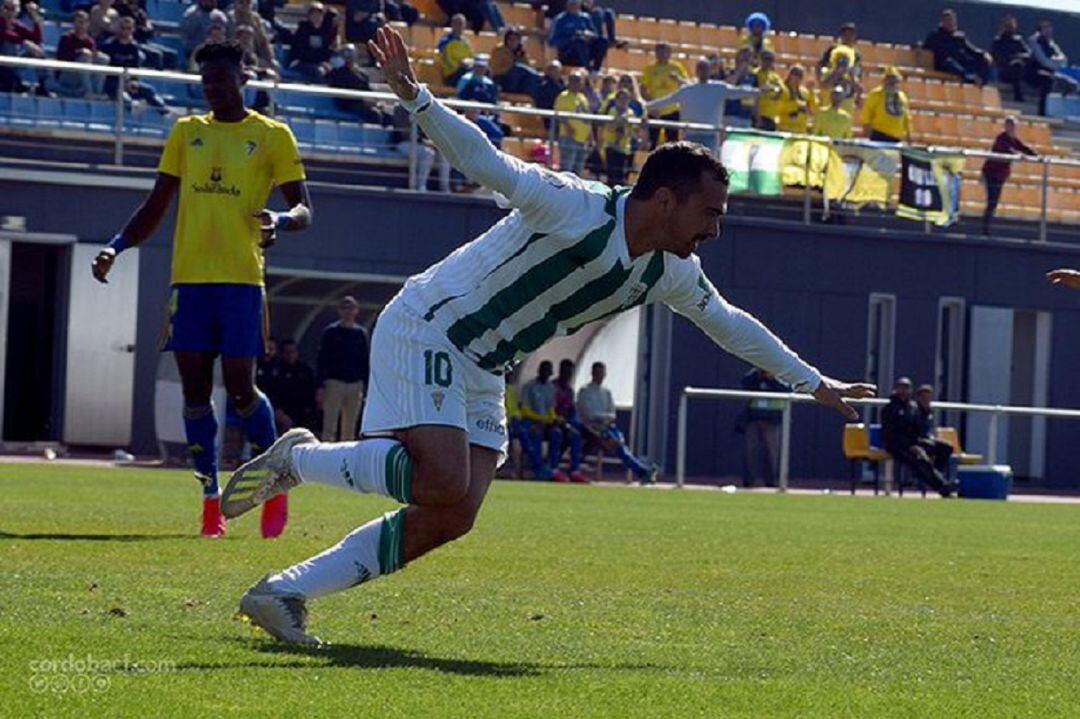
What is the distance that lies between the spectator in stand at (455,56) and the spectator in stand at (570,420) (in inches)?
164

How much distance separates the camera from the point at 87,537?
12352mm

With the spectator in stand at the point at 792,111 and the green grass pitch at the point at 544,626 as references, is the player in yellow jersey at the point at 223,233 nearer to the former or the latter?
the green grass pitch at the point at 544,626

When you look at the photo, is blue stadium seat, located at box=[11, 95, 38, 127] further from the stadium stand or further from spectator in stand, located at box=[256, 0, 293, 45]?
spectator in stand, located at box=[256, 0, 293, 45]

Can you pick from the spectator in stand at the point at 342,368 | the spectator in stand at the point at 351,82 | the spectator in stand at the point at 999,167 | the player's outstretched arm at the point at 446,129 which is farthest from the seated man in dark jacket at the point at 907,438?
the player's outstretched arm at the point at 446,129

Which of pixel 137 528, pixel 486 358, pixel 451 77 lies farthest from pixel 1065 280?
pixel 451 77

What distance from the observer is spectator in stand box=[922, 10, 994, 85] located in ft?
133

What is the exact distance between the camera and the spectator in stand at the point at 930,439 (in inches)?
1201

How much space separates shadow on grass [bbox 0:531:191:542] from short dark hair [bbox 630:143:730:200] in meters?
5.04

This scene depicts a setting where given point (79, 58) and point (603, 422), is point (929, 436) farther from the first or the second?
point (79, 58)

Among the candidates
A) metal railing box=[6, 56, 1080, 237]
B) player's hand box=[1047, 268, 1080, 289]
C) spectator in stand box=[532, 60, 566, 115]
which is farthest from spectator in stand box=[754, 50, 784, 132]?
player's hand box=[1047, 268, 1080, 289]

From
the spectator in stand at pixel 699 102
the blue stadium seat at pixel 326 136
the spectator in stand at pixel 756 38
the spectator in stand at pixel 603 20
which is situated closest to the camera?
the blue stadium seat at pixel 326 136

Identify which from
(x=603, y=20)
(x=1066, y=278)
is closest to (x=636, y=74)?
(x=603, y=20)

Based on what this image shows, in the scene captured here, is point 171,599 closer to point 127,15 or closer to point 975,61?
point 127,15

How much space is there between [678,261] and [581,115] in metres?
20.7
